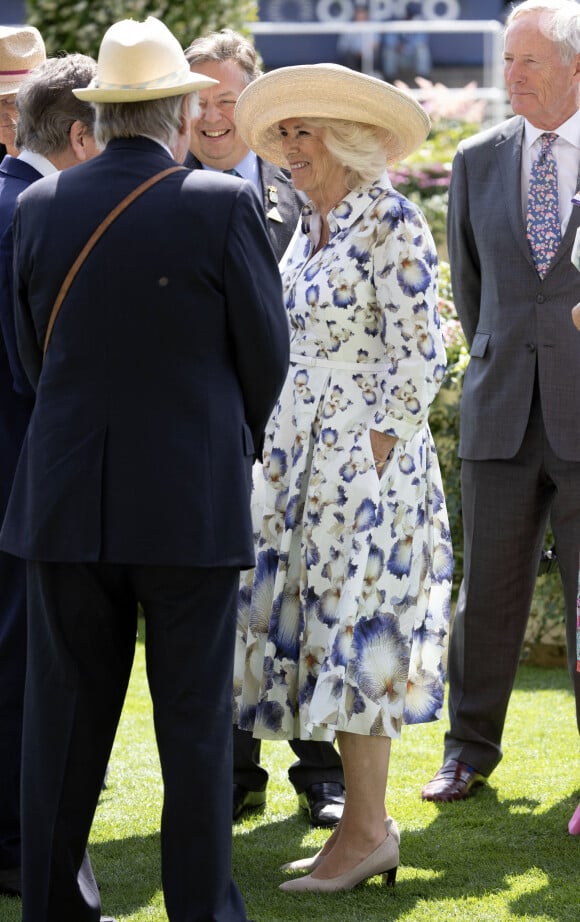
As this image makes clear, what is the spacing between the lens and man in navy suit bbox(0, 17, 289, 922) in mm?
2836

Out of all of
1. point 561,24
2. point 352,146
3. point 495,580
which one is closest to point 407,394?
point 352,146

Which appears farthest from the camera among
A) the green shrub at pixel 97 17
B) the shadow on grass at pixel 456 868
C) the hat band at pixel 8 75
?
the green shrub at pixel 97 17

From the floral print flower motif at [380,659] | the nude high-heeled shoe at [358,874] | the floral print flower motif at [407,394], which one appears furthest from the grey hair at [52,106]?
the nude high-heeled shoe at [358,874]

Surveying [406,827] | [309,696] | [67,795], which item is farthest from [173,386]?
[406,827]

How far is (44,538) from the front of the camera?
9.45ft

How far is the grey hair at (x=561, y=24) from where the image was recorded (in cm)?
428

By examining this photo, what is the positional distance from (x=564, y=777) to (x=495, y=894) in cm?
118

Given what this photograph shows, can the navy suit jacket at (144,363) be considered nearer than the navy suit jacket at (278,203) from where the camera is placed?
Yes

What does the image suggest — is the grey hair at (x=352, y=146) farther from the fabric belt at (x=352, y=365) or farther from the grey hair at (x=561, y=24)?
the grey hair at (x=561, y=24)

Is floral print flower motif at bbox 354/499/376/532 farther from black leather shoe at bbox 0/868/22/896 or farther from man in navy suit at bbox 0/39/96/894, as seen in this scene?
black leather shoe at bbox 0/868/22/896

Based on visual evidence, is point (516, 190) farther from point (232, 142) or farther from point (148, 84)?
point (148, 84)

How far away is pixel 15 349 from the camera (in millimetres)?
3463

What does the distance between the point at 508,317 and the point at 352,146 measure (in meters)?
0.96

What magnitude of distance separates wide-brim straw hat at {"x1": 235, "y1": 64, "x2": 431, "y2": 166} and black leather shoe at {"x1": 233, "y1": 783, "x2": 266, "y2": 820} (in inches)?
77.3
